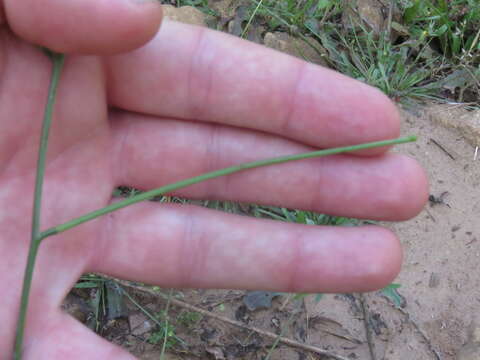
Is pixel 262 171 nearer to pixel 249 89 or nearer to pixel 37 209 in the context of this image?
pixel 249 89

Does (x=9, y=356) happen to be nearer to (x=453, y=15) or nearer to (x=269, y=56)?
(x=269, y=56)

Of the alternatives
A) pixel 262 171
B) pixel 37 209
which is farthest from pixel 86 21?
pixel 262 171

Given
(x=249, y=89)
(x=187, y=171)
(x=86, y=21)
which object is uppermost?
(x=86, y=21)

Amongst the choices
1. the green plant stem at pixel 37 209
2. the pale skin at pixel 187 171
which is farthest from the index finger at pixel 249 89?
the green plant stem at pixel 37 209

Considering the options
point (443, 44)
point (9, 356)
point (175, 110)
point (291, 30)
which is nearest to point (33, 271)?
point (9, 356)

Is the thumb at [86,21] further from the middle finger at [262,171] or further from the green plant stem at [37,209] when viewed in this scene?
the middle finger at [262,171]

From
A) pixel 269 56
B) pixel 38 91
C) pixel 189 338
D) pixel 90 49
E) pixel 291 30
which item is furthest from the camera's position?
pixel 291 30
